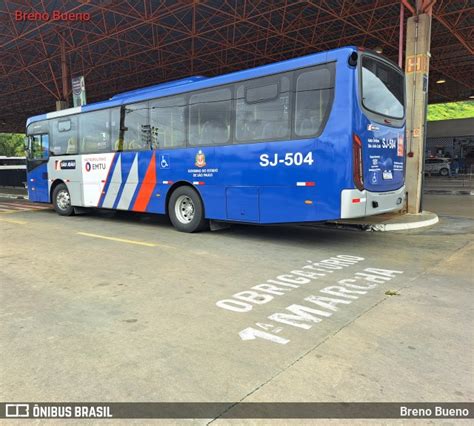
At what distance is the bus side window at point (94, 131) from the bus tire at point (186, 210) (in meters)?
3.00

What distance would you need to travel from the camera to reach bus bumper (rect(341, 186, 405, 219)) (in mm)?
7191

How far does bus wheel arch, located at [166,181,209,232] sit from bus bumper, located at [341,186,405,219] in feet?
11.5

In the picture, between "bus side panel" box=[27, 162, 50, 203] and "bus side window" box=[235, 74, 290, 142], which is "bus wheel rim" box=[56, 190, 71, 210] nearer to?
"bus side panel" box=[27, 162, 50, 203]

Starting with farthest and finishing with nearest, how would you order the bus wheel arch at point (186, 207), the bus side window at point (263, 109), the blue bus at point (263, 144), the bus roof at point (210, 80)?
the bus wheel arch at point (186, 207) < the bus side window at point (263, 109) < the bus roof at point (210, 80) < the blue bus at point (263, 144)

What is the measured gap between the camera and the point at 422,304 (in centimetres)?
482

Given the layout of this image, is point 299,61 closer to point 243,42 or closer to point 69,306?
→ point 69,306

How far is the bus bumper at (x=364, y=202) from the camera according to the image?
719 centimetres

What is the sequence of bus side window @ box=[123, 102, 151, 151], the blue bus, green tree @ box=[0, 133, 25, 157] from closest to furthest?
the blue bus < bus side window @ box=[123, 102, 151, 151] < green tree @ box=[0, 133, 25, 157]

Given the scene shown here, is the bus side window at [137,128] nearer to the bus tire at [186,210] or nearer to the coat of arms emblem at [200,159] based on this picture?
the bus tire at [186,210]

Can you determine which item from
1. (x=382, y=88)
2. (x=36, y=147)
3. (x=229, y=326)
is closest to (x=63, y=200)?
(x=36, y=147)

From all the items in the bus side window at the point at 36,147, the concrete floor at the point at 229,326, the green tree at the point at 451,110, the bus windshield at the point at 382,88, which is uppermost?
the green tree at the point at 451,110

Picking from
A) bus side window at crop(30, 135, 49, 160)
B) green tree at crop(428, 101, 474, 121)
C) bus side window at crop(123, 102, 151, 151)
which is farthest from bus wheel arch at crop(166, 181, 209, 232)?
green tree at crop(428, 101, 474, 121)

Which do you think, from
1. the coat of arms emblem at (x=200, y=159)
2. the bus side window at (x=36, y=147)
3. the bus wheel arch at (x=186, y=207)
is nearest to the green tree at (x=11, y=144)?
the bus side window at (x=36, y=147)

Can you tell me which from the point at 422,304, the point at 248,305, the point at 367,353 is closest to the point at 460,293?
the point at 422,304
